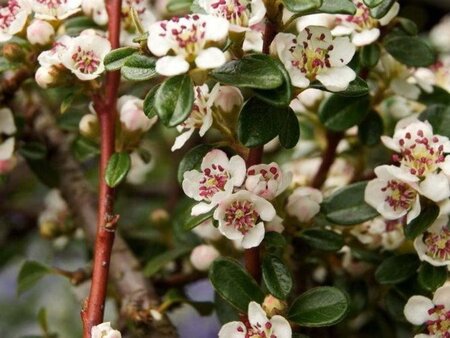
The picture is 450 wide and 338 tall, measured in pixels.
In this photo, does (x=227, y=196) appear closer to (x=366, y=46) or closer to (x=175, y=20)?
Result: (x=175, y=20)

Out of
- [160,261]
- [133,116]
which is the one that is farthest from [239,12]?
[160,261]

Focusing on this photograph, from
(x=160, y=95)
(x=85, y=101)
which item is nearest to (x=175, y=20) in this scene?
(x=160, y=95)

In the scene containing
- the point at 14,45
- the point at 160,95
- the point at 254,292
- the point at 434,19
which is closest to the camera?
the point at 160,95

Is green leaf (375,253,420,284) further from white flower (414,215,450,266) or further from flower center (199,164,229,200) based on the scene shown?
flower center (199,164,229,200)

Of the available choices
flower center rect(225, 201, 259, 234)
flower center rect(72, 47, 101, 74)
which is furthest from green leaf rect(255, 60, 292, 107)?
flower center rect(72, 47, 101, 74)

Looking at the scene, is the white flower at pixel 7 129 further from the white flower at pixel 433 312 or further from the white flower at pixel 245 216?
the white flower at pixel 433 312

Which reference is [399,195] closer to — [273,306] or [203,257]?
[273,306]
